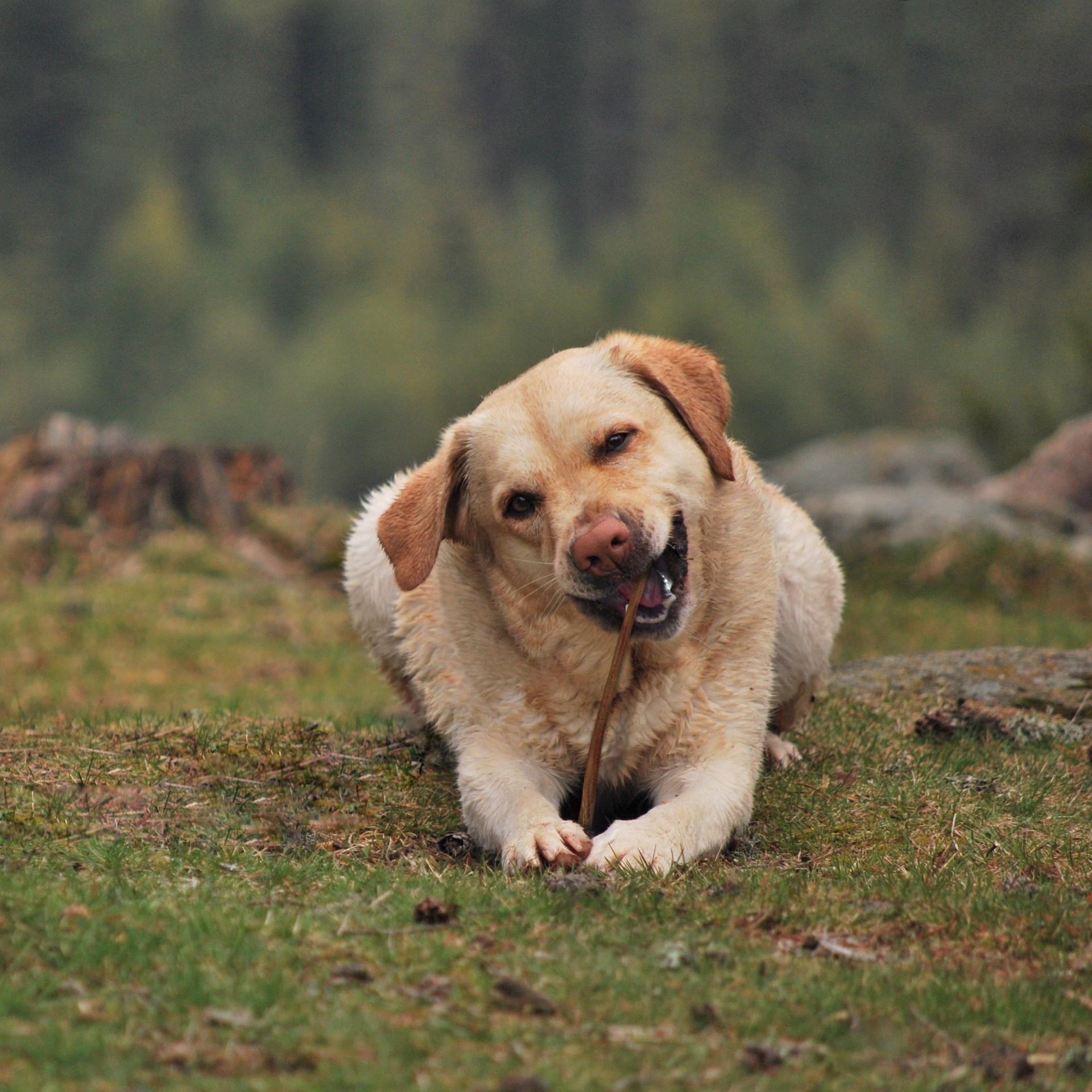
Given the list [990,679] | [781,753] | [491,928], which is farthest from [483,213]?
[491,928]

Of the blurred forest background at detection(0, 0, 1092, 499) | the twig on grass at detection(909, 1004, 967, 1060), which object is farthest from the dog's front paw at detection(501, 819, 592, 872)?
the blurred forest background at detection(0, 0, 1092, 499)

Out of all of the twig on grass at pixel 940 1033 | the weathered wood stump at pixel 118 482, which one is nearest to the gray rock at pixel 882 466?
the weathered wood stump at pixel 118 482

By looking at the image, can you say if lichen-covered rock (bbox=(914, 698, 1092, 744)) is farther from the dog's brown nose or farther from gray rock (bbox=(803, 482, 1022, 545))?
gray rock (bbox=(803, 482, 1022, 545))

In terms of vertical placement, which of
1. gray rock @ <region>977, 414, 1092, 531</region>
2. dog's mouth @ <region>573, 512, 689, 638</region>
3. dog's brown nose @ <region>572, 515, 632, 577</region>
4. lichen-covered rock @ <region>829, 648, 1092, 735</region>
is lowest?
gray rock @ <region>977, 414, 1092, 531</region>

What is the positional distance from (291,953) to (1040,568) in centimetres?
1056

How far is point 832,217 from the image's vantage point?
39531 mm

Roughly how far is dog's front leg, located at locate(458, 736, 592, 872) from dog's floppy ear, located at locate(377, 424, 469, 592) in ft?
2.15

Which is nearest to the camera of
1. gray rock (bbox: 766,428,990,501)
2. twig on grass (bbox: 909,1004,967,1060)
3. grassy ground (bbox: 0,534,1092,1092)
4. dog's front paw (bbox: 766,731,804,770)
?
grassy ground (bbox: 0,534,1092,1092)

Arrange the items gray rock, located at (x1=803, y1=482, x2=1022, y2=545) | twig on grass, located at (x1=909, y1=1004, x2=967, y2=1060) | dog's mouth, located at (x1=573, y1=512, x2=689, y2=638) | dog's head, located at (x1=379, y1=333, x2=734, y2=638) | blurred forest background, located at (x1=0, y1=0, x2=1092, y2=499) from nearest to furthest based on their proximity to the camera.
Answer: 1. twig on grass, located at (x1=909, y1=1004, x2=967, y2=1060)
2. dog's head, located at (x1=379, y1=333, x2=734, y2=638)
3. dog's mouth, located at (x1=573, y1=512, x2=689, y2=638)
4. gray rock, located at (x1=803, y1=482, x2=1022, y2=545)
5. blurred forest background, located at (x1=0, y1=0, x2=1092, y2=499)

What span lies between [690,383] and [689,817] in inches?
62.4

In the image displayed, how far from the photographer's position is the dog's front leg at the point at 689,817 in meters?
3.73

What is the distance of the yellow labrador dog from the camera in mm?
3982

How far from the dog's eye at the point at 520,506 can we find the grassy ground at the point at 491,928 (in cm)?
111

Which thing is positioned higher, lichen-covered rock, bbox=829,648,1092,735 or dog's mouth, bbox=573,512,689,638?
dog's mouth, bbox=573,512,689,638
